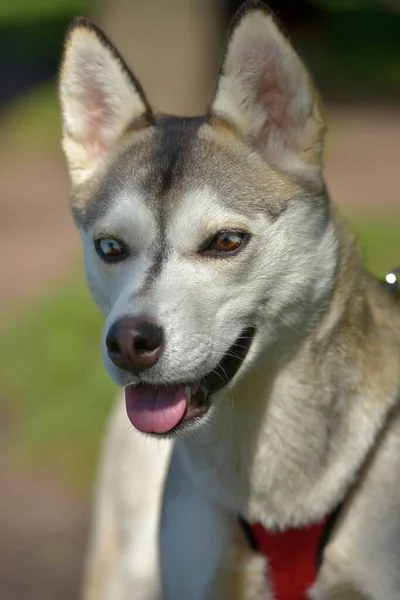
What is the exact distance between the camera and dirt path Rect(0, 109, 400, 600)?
5.83 meters

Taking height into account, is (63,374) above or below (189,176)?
below

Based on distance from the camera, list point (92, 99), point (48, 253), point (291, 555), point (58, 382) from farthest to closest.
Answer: point (48, 253) < point (58, 382) < point (92, 99) < point (291, 555)

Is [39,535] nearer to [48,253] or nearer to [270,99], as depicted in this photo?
[270,99]

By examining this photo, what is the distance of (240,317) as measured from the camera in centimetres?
327

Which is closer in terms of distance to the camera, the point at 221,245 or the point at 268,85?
the point at 221,245

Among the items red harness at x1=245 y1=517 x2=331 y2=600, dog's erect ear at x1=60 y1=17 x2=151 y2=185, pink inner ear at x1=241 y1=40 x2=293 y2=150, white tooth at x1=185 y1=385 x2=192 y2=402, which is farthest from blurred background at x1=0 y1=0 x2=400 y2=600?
red harness at x1=245 y1=517 x2=331 y2=600

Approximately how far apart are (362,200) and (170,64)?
2.56 meters

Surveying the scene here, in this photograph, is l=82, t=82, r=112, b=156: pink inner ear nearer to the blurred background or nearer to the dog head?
the dog head

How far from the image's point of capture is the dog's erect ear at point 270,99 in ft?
11.1

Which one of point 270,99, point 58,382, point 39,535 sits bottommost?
point 39,535

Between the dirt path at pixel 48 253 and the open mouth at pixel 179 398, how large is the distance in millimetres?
2555

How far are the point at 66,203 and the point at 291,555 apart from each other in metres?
9.21

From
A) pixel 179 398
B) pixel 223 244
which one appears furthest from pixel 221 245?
pixel 179 398

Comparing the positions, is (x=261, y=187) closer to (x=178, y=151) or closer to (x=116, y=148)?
(x=178, y=151)
